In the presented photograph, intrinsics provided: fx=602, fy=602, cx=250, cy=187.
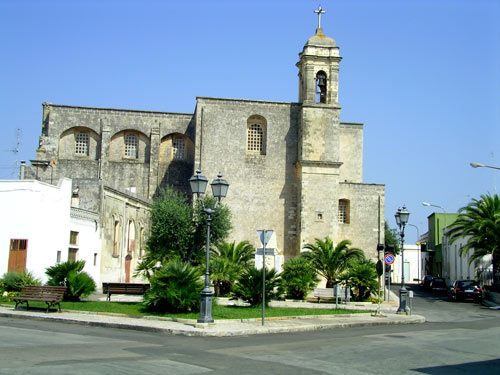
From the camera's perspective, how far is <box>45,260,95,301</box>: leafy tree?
21.5m

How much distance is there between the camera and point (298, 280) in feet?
95.9

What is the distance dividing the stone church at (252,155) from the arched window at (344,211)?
70 millimetres

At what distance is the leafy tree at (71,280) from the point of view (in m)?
21.5

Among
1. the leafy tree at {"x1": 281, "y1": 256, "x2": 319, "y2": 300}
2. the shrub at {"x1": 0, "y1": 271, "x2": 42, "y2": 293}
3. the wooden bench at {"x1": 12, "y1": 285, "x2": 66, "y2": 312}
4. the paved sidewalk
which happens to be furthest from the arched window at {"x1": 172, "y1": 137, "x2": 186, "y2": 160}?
the wooden bench at {"x1": 12, "y1": 285, "x2": 66, "y2": 312}

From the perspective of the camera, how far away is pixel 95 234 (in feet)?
102

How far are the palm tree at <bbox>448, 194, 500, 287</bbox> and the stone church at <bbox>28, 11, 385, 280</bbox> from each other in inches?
261

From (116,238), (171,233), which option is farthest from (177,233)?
(116,238)

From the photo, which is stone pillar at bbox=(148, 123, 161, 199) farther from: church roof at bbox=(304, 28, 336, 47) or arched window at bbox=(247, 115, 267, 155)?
church roof at bbox=(304, 28, 336, 47)

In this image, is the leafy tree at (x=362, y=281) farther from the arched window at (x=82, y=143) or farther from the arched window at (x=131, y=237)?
the arched window at (x=82, y=143)

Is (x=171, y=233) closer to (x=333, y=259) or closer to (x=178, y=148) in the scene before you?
(x=333, y=259)

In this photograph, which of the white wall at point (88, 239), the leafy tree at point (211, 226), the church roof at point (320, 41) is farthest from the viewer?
the church roof at point (320, 41)

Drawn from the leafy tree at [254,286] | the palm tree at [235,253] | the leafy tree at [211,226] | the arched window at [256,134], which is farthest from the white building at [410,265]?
the leafy tree at [254,286]

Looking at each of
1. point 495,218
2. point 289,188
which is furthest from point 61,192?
point 495,218

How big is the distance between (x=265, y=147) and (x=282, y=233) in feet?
19.7
